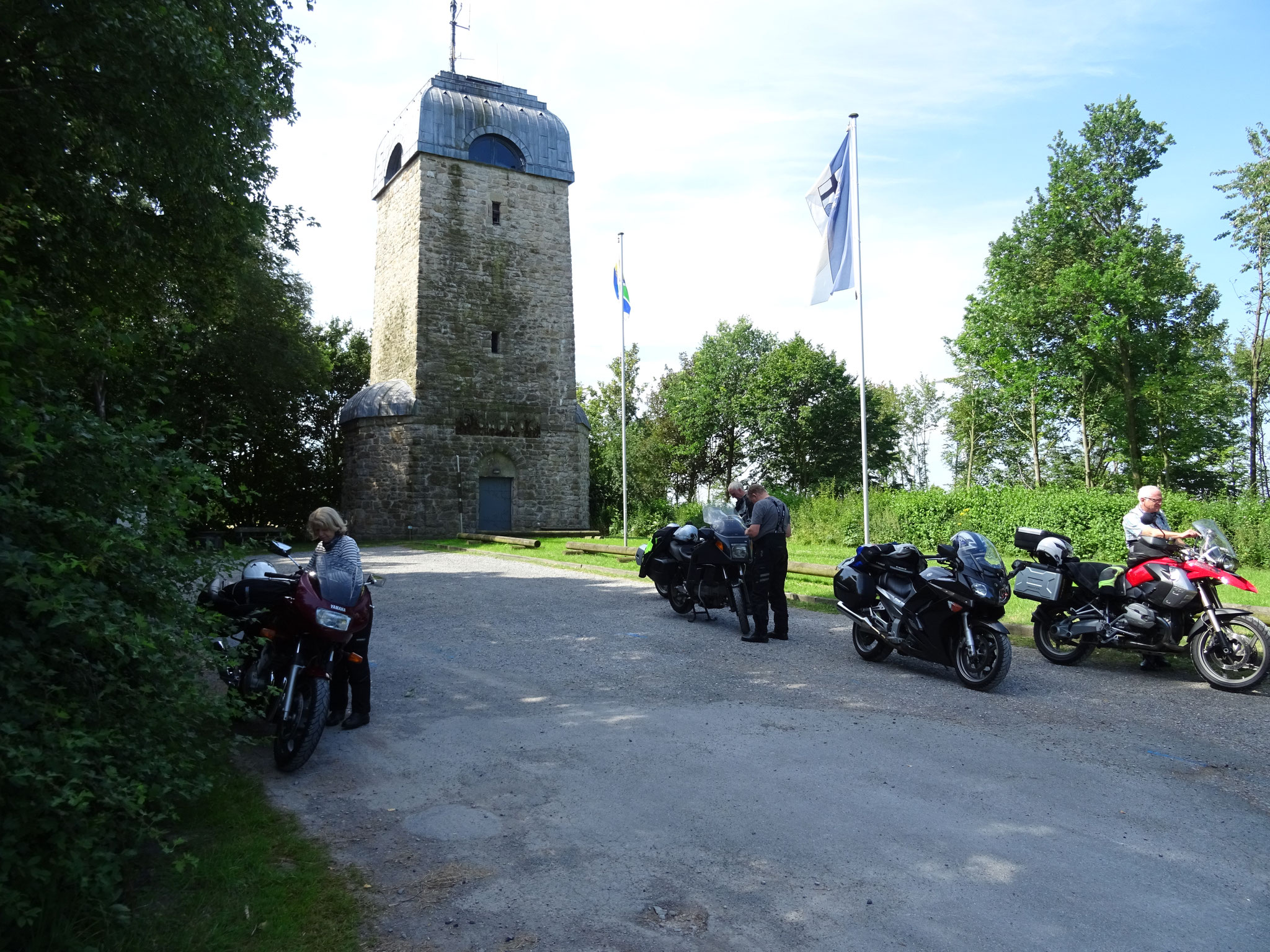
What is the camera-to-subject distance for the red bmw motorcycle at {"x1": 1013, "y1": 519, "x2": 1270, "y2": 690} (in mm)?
6867

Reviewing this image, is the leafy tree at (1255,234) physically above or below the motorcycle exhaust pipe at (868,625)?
above

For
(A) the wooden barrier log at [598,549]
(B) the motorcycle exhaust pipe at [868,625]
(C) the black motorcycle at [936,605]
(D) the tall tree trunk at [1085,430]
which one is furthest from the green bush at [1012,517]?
(D) the tall tree trunk at [1085,430]

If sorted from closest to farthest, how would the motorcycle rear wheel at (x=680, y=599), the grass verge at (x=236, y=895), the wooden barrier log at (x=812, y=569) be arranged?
the grass verge at (x=236, y=895), the motorcycle rear wheel at (x=680, y=599), the wooden barrier log at (x=812, y=569)

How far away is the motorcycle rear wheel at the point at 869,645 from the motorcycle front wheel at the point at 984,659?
2.87 feet

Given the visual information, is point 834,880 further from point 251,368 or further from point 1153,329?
point 1153,329

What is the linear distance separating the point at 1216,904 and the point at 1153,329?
35.2m

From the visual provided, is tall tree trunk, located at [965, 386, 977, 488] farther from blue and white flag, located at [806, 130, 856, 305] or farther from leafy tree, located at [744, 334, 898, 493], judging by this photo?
blue and white flag, located at [806, 130, 856, 305]

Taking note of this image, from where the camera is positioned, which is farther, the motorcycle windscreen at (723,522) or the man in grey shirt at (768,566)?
the motorcycle windscreen at (723,522)

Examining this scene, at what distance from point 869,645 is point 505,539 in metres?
18.9

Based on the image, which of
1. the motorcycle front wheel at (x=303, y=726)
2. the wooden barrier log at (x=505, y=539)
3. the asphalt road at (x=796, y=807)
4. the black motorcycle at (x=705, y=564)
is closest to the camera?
the asphalt road at (x=796, y=807)

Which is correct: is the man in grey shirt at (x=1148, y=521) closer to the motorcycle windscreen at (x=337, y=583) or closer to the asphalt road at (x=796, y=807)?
the asphalt road at (x=796, y=807)

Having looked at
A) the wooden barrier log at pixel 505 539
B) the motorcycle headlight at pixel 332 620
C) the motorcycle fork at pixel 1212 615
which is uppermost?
the motorcycle headlight at pixel 332 620

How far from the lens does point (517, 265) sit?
32.5 meters

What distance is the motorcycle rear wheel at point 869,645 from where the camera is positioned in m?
8.16
